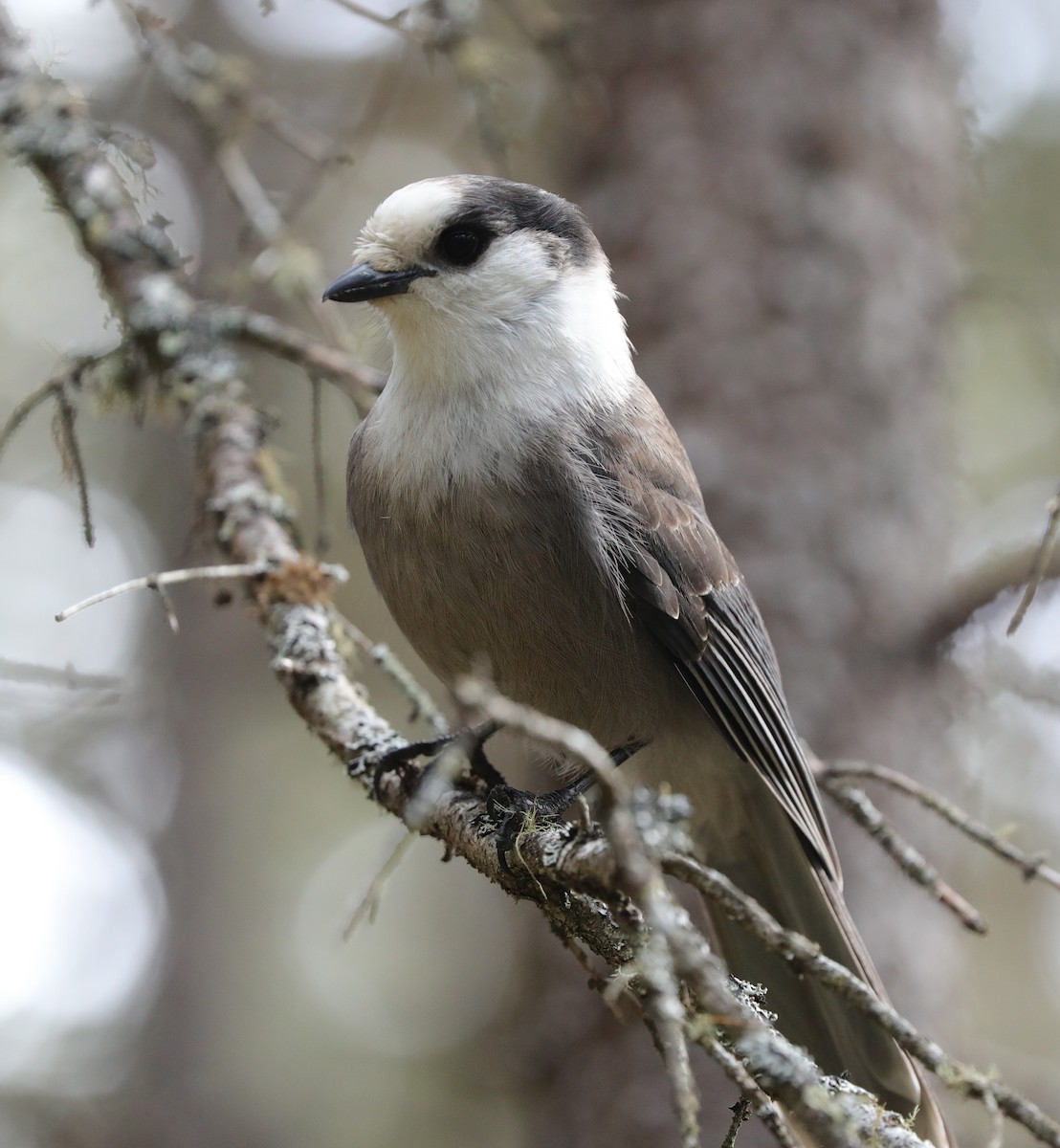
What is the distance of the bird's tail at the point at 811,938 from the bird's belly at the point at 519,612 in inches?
21.2

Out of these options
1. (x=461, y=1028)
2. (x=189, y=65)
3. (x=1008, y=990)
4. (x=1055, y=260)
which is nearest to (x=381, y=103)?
(x=189, y=65)

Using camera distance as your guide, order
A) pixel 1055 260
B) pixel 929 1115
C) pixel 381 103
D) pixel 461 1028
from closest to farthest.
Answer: pixel 929 1115 → pixel 381 103 → pixel 1055 260 → pixel 461 1028

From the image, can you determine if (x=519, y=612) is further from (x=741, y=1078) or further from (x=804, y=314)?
(x=804, y=314)

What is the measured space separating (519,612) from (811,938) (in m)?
1.11

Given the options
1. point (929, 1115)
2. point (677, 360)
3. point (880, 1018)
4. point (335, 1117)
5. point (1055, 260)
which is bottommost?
point (335, 1117)

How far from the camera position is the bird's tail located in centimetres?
240

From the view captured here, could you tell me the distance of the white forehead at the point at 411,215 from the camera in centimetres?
250

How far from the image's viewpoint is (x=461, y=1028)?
7406 millimetres

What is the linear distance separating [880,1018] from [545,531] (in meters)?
1.24

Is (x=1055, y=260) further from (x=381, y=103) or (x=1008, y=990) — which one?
(x=1008, y=990)

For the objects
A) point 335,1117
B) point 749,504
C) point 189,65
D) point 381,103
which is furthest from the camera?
point 335,1117

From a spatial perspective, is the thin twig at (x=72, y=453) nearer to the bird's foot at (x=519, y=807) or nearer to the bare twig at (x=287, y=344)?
the bare twig at (x=287, y=344)

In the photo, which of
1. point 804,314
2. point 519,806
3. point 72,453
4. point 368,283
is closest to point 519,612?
point 519,806

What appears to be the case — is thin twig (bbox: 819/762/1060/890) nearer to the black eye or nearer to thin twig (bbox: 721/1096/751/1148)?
thin twig (bbox: 721/1096/751/1148)
